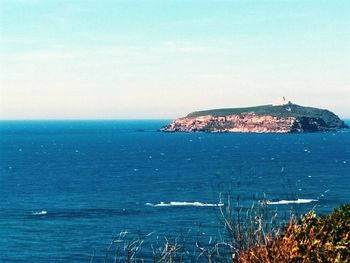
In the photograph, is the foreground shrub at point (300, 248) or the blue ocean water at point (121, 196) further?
the blue ocean water at point (121, 196)

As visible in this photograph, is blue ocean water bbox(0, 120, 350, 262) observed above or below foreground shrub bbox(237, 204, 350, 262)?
below

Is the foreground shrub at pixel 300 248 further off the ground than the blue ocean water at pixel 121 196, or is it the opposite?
the foreground shrub at pixel 300 248

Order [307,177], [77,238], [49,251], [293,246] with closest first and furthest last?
[293,246] < [49,251] < [77,238] < [307,177]

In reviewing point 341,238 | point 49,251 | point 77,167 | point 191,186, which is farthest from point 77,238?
point 77,167

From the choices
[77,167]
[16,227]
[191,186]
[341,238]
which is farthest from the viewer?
[77,167]

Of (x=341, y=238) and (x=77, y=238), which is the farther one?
(x=77, y=238)

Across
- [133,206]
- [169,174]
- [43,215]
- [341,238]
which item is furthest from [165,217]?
[341,238]

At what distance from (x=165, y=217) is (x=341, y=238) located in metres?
85.1

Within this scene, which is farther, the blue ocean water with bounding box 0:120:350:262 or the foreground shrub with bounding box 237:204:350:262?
the blue ocean water with bounding box 0:120:350:262

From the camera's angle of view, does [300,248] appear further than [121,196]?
No

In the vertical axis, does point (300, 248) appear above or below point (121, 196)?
above

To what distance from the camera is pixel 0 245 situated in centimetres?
8381

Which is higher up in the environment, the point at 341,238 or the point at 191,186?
the point at 341,238

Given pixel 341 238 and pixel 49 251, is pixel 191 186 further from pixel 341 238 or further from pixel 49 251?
pixel 341 238
